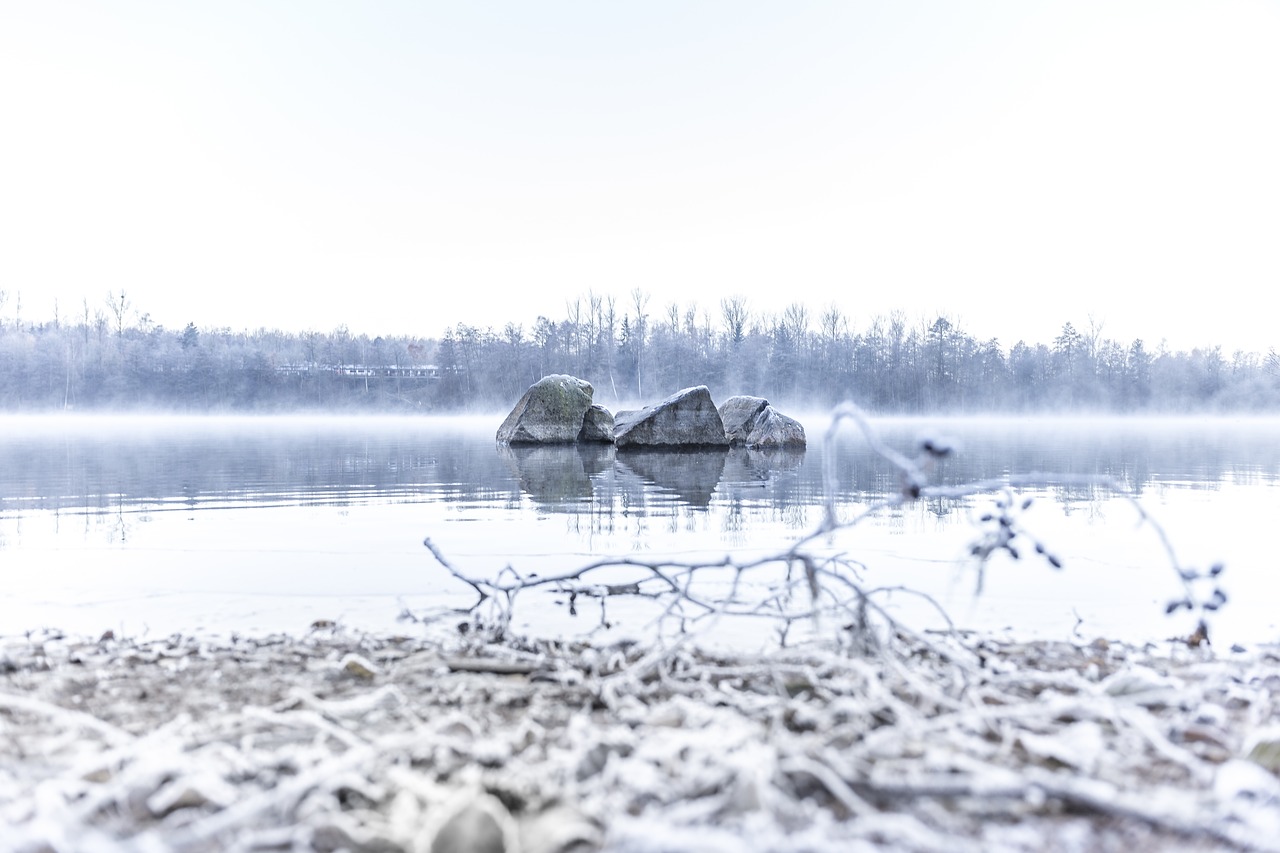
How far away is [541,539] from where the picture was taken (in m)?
6.73

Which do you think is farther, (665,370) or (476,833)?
(665,370)

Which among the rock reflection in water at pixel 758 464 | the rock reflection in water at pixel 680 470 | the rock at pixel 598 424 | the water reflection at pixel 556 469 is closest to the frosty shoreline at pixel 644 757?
the water reflection at pixel 556 469

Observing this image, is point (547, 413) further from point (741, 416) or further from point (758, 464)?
point (758, 464)

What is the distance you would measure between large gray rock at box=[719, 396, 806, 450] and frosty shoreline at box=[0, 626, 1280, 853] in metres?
19.4

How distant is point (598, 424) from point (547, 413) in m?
1.59

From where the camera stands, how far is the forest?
6988 centimetres

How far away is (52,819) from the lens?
1.64m

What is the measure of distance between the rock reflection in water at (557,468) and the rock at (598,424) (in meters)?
0.34

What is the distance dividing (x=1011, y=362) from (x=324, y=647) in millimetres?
77293

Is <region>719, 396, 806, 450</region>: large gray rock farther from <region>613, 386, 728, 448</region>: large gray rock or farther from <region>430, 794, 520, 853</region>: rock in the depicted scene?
<region>430, 794, 520, 853</region>: rock

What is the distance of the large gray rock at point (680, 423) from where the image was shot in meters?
21.3

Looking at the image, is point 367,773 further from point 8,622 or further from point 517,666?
point 8,622

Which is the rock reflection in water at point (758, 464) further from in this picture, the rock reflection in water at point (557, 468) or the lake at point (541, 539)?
the rock reflection in water at point (557, 468)

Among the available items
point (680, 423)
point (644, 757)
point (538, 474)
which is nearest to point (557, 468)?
point (538, 474)
